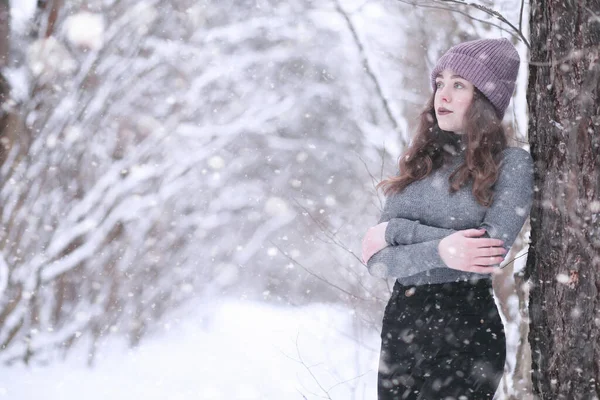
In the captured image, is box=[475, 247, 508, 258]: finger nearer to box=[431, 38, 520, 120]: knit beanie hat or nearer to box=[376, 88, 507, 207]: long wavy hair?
box=[376, 88, 507, 207]: long wavy hair

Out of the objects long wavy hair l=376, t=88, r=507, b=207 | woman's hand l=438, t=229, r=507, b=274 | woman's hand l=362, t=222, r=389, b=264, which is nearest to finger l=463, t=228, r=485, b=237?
woman's hand l=438, t=229, r=507, b=274

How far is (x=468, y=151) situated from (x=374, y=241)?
0.47 m

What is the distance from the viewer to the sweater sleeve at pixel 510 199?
1.97 m

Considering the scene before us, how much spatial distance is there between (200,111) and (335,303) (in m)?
3.77

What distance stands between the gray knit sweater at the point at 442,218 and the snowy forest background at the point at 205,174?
0.93 metres

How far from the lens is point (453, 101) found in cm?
222

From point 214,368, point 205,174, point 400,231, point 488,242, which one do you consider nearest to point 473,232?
point 488,242

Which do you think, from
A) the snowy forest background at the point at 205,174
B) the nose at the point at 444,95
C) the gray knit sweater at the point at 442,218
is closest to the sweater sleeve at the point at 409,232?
the gray knit sweater at the point at 442,218

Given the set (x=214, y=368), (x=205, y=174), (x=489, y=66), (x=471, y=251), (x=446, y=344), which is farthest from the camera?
(x=205, y=174)

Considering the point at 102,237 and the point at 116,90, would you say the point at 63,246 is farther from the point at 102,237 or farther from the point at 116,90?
the point at 116,90

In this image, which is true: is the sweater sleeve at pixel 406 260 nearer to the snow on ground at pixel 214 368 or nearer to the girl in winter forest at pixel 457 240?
the girl in winter forest at pixel 457 240

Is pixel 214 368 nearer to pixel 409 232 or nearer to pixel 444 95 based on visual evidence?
pixel 409 232

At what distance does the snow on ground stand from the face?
2.31 m

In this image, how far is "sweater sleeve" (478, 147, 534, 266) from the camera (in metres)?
1.97
